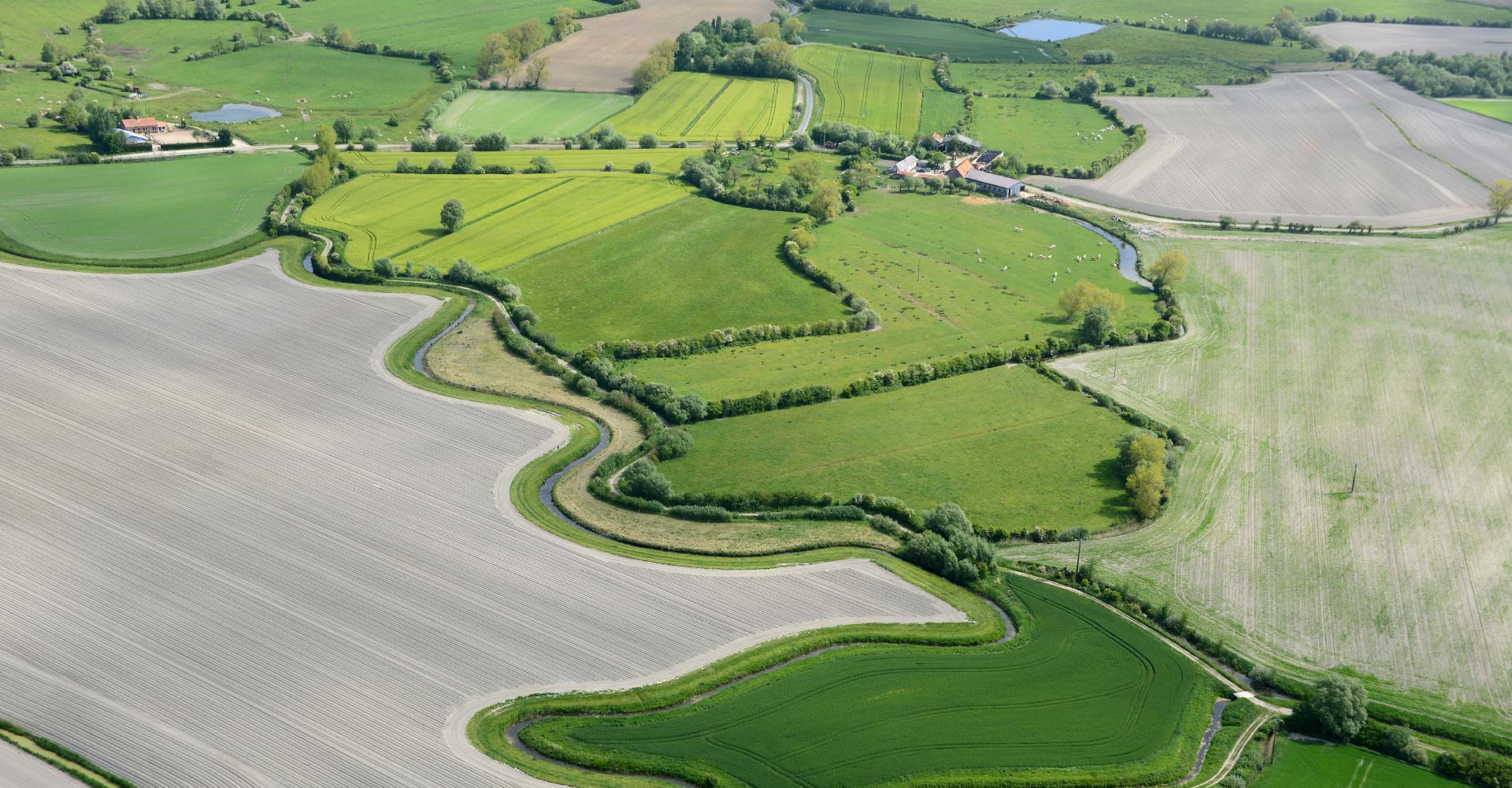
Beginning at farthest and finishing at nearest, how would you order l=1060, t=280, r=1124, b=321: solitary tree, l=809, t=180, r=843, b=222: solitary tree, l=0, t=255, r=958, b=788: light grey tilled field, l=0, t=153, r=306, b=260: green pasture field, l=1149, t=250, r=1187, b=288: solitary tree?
l=809, t=180, r=843, b=222: solitary tree, l=1149, t=250, r=1187, b=288: solitary tree, l=0, t=153, r=306, b=260: green pasture field, l=1060, t=280, r=1124, b=321: solitary tree, l=0, t=255, r=958, b=788: light grey tilled field

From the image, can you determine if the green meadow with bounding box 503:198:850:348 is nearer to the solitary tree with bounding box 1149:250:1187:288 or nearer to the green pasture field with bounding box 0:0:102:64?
the solitary tree with bounding box 1149:250:1187:288

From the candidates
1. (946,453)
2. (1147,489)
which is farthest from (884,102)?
(1147,489)

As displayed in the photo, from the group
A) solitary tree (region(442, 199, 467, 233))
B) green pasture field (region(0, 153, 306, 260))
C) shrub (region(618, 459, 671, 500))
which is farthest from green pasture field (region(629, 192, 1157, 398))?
green pasture field (region(0, 153, 306, 260))

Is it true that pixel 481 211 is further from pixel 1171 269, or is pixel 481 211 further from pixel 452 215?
pixel 1171 269

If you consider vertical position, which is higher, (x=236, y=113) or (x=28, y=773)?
(x=236, y=113)

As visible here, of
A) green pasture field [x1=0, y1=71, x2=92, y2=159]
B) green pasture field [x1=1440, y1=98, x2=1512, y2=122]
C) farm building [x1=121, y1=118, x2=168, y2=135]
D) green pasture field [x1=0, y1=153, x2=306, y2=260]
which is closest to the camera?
green pasture field [x1=0, y1=153, x2=306, y2=260]

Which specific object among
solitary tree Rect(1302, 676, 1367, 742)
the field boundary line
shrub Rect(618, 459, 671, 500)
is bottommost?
solitary tree Rect(1302, 676, 1367, 742)
